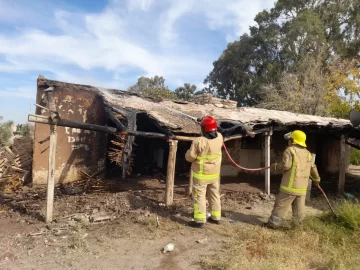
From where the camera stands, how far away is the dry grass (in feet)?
13.6

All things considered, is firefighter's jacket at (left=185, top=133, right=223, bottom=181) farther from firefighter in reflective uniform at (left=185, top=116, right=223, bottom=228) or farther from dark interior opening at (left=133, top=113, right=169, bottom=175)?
dark interior opening at (left=133, top=113, right=169, bottom=175)

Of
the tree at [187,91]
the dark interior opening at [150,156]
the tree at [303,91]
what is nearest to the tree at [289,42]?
the tree at [303,91]

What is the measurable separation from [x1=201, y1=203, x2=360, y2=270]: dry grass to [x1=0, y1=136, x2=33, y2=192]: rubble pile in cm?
643

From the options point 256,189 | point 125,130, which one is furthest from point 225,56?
point 125,130

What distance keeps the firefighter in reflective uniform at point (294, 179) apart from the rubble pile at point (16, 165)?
23.0 feet

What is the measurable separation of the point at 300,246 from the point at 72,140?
687 cm

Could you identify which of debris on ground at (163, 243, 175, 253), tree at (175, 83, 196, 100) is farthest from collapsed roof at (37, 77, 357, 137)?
tree at (175, 83, 196, 100)

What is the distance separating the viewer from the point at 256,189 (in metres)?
9.48

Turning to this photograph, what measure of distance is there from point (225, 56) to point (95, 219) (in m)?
24.7

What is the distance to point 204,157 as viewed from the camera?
562 centimetres

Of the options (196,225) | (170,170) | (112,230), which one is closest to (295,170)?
(196,225)

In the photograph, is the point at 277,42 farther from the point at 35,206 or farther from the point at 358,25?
the point at 35,206

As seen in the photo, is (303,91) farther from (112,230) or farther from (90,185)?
(112,230)

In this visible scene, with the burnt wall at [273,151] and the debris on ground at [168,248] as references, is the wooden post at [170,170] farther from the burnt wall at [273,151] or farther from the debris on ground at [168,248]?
the burnt wall at [273,151]
